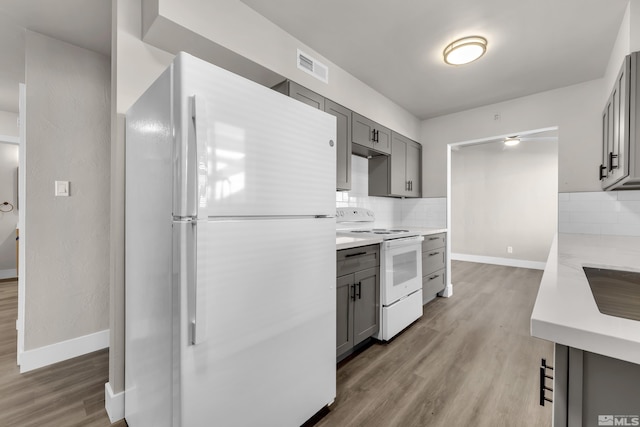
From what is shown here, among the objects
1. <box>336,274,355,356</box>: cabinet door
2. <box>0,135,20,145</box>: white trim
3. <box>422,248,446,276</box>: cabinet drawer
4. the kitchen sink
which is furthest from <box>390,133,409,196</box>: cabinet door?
<box>0,135,20,145</box>: white trim

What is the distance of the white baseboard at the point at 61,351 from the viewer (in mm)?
2059

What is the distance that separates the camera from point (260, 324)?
1218 millimetres

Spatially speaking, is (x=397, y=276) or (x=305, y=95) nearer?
(x=305, y=95)

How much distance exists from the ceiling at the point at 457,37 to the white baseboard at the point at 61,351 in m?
2.91

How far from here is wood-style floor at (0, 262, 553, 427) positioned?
159cm

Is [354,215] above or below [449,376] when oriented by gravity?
above

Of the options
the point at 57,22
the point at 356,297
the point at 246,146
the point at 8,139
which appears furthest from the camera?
the point at 8,139

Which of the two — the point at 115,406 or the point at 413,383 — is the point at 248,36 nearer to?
the point at 115,406

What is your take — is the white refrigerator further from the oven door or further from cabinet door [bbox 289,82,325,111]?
the oven door

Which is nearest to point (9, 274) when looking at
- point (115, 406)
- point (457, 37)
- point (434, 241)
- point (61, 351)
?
point (61, 351)

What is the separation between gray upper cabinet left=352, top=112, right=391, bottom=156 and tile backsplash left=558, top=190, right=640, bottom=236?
6.55 feet

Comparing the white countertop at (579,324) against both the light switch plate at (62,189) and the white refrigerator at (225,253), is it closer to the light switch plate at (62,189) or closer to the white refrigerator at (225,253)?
the white refrigerator at (225,253)

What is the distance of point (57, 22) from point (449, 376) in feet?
12.5

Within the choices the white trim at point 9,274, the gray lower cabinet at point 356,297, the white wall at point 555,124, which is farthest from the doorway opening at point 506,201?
the white trim at point 9,274
